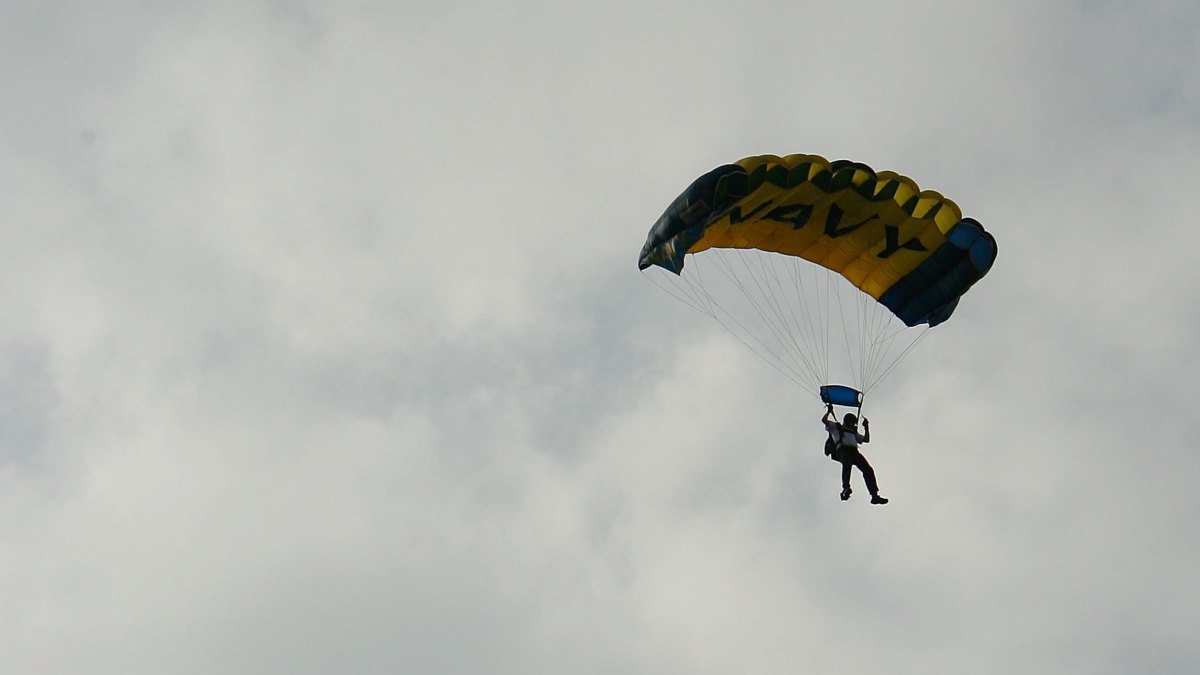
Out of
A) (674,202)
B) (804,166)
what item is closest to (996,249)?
(804,166)

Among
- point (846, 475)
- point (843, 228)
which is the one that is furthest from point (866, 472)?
point (843, 228)

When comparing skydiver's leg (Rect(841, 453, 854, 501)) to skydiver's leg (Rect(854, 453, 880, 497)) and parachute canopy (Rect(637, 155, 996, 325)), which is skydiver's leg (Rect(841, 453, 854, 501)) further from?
parachute canopy (Rect(637, 155, 996, 325))

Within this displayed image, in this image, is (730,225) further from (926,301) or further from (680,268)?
(926,301)

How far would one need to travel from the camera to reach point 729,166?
26.1 m

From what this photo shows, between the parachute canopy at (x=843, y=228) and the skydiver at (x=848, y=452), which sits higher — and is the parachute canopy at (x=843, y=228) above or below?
above

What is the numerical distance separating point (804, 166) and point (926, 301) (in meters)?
3.93

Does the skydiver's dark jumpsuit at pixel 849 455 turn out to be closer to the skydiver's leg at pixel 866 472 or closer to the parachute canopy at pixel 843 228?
the skydiver's leg at pixel 866 472

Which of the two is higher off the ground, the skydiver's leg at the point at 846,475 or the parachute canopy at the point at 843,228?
the parachute canopy at the point at 843,228

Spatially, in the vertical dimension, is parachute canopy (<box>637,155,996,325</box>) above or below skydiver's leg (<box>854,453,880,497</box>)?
above

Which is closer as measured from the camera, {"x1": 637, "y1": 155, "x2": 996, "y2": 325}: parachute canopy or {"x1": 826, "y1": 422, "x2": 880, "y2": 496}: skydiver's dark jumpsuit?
{"x1": 637, "y1": 155, "x2": 996, "y2": 325}: parachute canopy

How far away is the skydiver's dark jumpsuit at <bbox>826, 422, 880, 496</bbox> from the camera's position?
88.7ft

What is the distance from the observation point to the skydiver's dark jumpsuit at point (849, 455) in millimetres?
27047

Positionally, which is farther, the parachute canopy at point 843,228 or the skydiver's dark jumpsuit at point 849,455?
the skydiver's dark jumpsuit at point 849,455

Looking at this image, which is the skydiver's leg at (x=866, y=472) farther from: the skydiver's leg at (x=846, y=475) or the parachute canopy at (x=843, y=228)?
the parachute canopy at (x=843, y=228)
